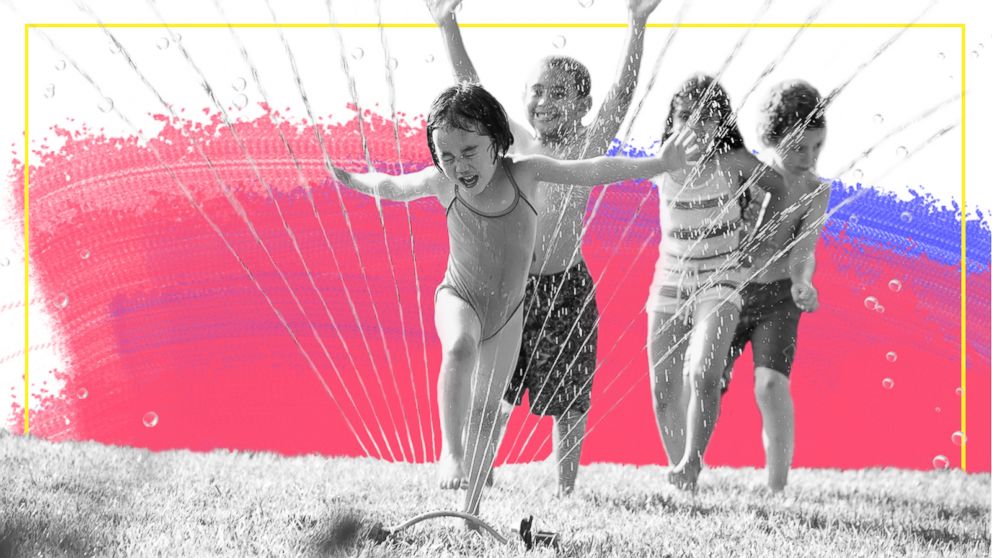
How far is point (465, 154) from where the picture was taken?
3.45m

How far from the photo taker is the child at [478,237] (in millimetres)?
3377

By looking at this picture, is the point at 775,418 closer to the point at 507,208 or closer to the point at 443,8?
the point at 507,208

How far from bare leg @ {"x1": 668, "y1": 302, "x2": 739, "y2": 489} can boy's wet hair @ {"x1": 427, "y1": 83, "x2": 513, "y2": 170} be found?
4.07 feet

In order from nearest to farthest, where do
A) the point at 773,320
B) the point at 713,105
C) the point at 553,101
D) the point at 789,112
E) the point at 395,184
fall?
1. the point at 395,184
2. the point at 553,101
3. the point at 713,105
4. the point at 773,320
5. the point at 789,112

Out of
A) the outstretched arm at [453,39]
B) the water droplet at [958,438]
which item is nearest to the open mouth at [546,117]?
the outstretched arm at [453,39]

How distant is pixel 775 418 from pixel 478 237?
1686 mm

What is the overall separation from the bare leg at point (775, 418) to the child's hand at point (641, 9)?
1.46 meters

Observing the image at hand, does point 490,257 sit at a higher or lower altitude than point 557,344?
higher

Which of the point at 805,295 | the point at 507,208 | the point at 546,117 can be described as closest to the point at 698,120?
the point at 546,117

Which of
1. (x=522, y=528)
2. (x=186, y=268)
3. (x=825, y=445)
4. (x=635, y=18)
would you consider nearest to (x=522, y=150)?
(x=635, y=18)

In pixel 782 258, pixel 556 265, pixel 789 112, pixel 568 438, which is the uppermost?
pixel 789 112

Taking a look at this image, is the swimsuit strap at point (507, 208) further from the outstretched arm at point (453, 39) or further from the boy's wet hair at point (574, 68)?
the boy's wet hair at point (574, 68)

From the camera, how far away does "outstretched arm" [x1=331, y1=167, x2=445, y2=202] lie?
365cm

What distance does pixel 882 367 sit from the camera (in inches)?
240
